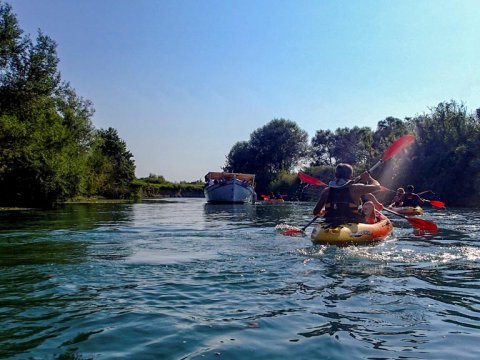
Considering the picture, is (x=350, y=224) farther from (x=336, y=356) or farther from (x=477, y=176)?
(x=477, y=176)

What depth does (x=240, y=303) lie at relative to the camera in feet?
18.3

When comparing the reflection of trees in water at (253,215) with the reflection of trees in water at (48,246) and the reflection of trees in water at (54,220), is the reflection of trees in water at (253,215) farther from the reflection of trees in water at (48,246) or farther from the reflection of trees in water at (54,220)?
the reflection of trees in water at (48,246)

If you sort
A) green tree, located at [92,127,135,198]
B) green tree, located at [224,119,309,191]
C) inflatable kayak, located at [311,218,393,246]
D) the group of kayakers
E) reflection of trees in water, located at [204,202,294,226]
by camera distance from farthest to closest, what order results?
green tree, located at [224,119,309,191] < green tree, located at [92,127,135,198] < reflection of trees in water, located at [204,202,294,226] < the group of kayakers < inflatable kayak, located at [311,218,393,246]

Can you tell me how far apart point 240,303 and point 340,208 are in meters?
5.74

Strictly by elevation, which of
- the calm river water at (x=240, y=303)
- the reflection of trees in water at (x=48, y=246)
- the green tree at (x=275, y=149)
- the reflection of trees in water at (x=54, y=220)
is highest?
the green tree at (x=275, y=149)

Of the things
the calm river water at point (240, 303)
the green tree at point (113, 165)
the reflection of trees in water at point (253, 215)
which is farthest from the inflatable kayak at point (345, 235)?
the green tree at point (113, 165)

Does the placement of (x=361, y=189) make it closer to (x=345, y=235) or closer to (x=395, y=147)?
(x=345, y=235)

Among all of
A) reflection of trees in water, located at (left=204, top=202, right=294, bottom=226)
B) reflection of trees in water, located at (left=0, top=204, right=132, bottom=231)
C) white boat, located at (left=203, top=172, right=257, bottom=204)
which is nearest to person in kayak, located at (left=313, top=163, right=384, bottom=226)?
reflection of trees in water, located at (left=204, top=202, right=294, bottom=226)

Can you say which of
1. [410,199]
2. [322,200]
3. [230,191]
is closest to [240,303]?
[322,200]

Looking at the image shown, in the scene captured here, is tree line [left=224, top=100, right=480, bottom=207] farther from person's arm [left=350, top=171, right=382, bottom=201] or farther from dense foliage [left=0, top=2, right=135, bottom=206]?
dense foliage [left=0, top=2, right=135, bottom=206]

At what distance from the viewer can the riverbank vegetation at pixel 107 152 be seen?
2856cm

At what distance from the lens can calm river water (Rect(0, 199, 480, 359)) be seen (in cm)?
413

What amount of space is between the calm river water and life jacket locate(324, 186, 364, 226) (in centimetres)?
98

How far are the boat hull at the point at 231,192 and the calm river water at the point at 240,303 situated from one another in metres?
30.3
